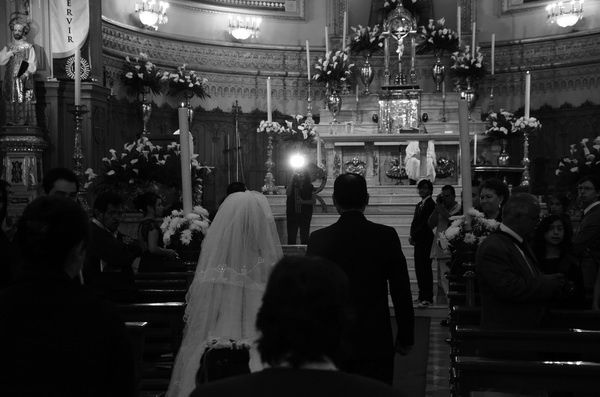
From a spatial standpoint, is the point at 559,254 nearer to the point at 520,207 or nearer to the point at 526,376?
the point at 520,207

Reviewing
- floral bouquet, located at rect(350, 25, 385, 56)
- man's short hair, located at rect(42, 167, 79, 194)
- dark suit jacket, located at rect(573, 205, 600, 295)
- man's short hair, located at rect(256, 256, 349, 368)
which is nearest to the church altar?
floral bouquet, located at rect(350, 25, 385, 56)

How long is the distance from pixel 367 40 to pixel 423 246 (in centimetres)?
1043

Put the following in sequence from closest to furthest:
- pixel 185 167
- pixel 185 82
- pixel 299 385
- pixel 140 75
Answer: pixel 299 385 → pixel 185 167 → pixel 140 75 → pixel 185 82

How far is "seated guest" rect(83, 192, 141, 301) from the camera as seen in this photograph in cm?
583

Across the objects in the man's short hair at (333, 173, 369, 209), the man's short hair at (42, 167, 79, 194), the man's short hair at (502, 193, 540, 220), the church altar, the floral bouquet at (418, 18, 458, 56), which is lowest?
the man's short hair at (502, 193, 540, 220)

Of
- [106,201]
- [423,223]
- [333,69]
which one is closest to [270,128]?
[333,69]

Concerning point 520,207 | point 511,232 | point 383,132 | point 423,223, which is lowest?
point 423,223

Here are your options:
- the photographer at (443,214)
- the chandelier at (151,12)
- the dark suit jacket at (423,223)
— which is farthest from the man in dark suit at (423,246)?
the chandelier at (151,12)

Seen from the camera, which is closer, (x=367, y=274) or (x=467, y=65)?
(x=367, y=274)

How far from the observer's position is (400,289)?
489 cm

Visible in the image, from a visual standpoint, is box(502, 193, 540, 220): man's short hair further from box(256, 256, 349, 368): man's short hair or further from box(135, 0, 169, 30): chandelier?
box(135, 0, 169, 30): chandelier

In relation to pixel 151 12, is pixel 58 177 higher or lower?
lower

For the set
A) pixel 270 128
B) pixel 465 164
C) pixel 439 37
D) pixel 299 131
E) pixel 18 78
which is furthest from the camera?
pixel 439 37

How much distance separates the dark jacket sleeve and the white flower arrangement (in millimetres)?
2858
